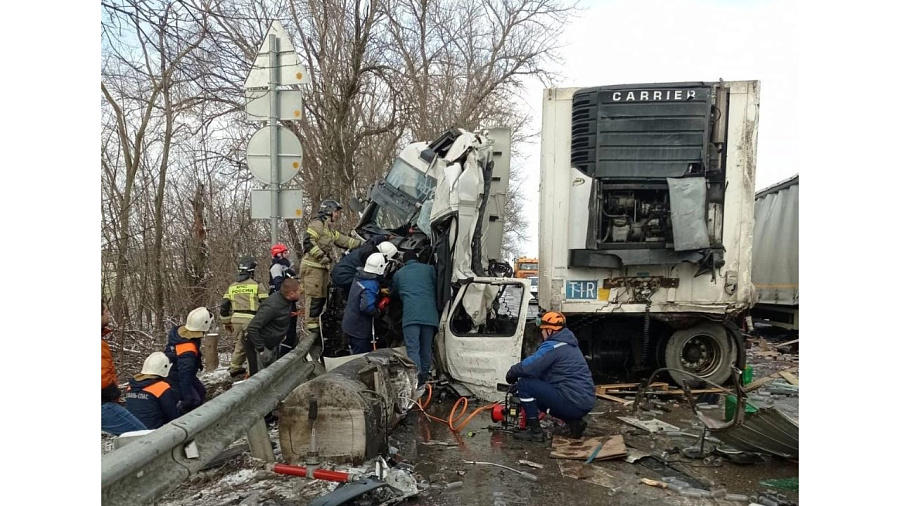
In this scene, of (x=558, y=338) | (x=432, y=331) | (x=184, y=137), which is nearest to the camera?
(x=558, y=338)

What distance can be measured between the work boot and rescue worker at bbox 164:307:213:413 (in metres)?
2.72

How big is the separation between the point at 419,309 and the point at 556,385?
5.65 ft

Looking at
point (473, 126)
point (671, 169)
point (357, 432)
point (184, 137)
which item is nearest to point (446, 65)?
point (473, 126)

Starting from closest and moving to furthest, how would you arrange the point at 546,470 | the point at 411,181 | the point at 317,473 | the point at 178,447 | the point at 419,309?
the point at 178,447
the point at 317,473
the point at 546,470
the point at 419,309
the point at 411,181

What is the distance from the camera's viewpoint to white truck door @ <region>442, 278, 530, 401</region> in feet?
21.0

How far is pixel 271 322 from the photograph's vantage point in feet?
20.9

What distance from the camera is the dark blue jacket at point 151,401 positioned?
443 centimetres

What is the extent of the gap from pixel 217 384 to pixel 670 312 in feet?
17.1

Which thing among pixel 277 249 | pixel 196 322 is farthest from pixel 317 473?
pixel 277 249

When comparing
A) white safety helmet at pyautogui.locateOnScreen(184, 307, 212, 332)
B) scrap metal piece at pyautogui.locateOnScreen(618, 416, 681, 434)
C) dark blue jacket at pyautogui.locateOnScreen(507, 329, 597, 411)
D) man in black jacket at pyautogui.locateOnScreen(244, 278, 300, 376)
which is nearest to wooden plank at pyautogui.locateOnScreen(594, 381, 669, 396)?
scrap metal piece at pyautogui.locateOnScreen(618, 416, 681, 434)

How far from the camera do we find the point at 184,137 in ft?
39.9

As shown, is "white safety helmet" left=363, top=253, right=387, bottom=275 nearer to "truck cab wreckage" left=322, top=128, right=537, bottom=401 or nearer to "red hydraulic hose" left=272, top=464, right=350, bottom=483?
"truck cab wreckage" left=322, top=128, right=537, bottom=401

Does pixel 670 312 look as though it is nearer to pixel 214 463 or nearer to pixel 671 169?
pixel 671 169

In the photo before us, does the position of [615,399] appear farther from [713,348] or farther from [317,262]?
[317,262]
